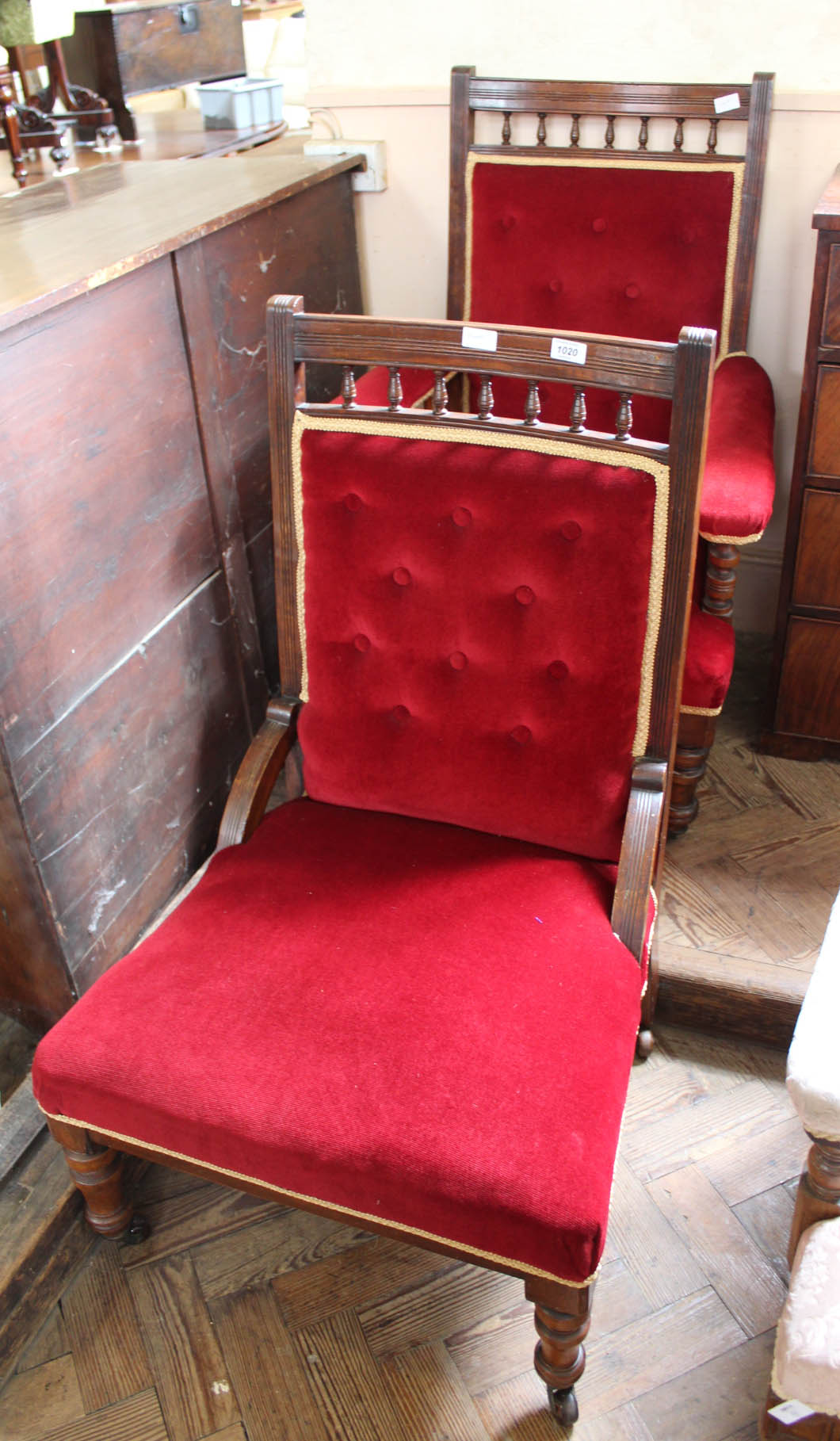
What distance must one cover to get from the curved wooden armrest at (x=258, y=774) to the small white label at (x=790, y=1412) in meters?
0.83

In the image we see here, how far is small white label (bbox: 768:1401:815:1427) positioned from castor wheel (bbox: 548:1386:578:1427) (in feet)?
0.68

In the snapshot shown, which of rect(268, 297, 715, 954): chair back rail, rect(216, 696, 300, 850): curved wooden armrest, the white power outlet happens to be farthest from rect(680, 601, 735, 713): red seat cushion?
the white power outlet

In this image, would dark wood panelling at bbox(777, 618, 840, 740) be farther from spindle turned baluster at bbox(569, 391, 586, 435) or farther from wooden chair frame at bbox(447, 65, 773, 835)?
spindle turned baluster at bbox(569, 391, 586, 435)

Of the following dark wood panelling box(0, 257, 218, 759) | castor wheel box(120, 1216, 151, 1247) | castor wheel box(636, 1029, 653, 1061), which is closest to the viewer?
dark wood panelling box(0, 257, 218, 759)

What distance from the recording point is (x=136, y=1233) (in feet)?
4.36

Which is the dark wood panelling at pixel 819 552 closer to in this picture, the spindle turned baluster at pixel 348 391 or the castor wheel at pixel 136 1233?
the spindle turned baluster at pixel 348 391

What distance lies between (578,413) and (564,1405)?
1041mm

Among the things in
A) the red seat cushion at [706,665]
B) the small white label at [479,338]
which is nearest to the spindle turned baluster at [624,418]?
the small white label at [479,338]

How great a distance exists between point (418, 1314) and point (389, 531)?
2.98 ft

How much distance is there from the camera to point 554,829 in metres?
1.29

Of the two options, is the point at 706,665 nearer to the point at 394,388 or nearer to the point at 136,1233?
the point at 394,388

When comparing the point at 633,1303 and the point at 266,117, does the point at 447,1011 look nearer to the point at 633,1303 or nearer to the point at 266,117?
the point at 633,1303

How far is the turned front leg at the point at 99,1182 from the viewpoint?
118 cm

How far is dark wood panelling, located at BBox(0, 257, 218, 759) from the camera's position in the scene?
1215 mm
